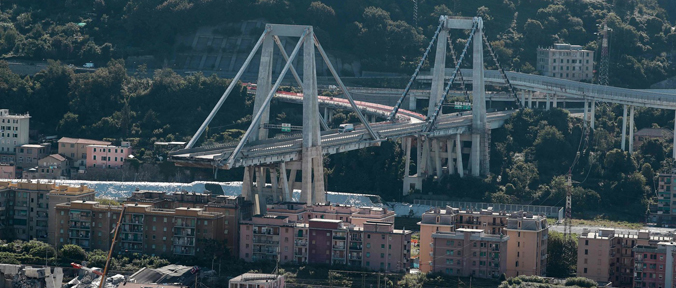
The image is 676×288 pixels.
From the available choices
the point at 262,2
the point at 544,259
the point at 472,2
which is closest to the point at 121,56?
the point at 262,2

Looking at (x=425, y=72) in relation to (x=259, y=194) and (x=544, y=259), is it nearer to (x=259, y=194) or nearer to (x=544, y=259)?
(x=259, y=194)

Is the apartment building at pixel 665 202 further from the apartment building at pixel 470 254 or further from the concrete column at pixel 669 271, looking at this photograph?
the apartment building at pixel 470 254

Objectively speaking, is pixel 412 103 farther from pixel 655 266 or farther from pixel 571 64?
pixel 655 266

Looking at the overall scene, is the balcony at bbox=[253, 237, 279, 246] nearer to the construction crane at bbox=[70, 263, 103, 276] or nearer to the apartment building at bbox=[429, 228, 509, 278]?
the apartment building at bbox=[429, 228, 509, 278]

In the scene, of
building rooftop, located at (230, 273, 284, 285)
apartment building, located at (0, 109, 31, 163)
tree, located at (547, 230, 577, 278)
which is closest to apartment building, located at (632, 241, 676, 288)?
tree, located at (547, 230, 577, 278)

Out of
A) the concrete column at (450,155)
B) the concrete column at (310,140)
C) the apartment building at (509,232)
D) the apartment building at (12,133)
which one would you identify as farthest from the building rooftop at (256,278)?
the apartment building at (12,133)
